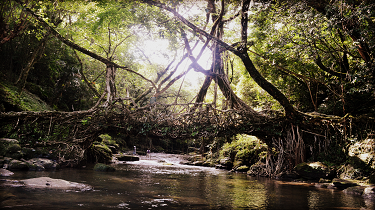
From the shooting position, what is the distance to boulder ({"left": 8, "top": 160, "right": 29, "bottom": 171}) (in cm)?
818

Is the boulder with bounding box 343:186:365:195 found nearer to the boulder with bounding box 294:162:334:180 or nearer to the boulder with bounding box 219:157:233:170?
the boulder with bounding box 294:162:334:180

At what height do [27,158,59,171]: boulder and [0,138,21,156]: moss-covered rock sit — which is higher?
[0,138,21,156]: moss-covered rock

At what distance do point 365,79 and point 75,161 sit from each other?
12040 mm

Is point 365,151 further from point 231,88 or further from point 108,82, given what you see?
point 108,82

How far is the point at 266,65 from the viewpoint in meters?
13.0

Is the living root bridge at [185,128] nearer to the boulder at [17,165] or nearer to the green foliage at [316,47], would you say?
the green foliage at [316,47]

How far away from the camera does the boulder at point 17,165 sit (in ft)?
26.8

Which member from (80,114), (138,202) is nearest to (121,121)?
(80,114)

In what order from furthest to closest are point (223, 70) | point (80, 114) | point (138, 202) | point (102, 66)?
point (102, 66), point (223, 70), point (80, 114), point (138, 202)

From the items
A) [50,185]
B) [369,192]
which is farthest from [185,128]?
[369,192]

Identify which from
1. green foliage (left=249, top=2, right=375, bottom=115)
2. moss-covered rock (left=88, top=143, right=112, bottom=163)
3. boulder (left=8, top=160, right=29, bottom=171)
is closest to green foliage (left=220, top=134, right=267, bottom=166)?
green foliage (left=249, top=2, right=375, bottom=115)

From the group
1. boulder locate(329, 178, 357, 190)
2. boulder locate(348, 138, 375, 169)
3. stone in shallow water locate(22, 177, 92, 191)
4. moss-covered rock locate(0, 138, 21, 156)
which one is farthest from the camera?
moss-covered rock locate(0, 138, 21, 156)

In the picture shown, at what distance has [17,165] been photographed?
8289 millimetres

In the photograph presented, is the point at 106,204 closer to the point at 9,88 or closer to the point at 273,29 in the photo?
the point at 273,29
